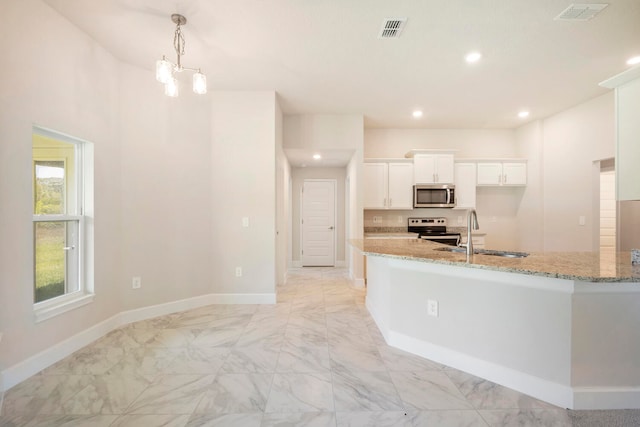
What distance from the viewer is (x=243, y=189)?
3.77 metres

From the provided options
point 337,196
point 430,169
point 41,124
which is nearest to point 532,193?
point 430,169

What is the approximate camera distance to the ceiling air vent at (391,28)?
7.78 ft

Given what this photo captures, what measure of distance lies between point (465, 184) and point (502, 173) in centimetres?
70

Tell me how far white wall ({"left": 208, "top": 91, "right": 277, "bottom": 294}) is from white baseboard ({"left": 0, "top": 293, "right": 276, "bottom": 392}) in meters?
0.11

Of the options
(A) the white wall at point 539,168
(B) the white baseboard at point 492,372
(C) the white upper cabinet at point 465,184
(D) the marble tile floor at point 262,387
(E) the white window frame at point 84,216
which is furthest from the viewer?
(C) the white upper cabinet at point 465,184

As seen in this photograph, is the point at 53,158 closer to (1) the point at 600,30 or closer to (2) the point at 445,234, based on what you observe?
(1) the point at 600,30

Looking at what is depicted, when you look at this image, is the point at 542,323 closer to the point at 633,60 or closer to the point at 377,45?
the point at 377,45

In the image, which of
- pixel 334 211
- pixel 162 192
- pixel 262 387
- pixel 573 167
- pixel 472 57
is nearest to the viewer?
pixel 262 387

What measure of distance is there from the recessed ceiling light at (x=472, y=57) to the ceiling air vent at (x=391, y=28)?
888mm

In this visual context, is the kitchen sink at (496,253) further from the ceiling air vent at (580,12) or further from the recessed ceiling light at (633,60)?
the recessed ceiling light at (633,60)

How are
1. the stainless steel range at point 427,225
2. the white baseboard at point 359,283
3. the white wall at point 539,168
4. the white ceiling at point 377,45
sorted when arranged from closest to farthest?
1. the white ceiling at point 377,45
2. the white wall at point 539,168
3. the white baseboard at point 359,283
4. the stainless steel range at point 427,225

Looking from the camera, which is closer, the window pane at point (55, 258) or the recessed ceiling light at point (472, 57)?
the window pane at point (55, 258)

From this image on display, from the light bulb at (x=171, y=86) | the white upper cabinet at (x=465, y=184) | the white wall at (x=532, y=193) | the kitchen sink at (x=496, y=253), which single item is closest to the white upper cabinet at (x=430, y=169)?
the white upper cabinet at (x=465, y=184)

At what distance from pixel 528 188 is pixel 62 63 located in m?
6.70
